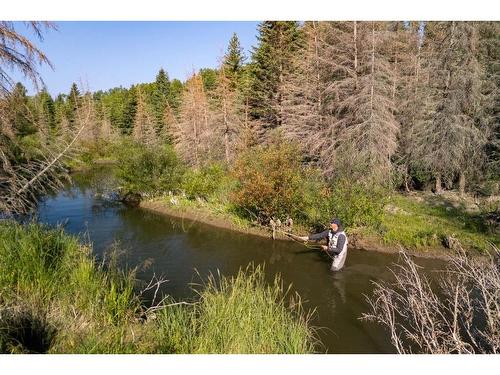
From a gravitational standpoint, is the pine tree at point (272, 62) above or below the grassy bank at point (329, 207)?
above

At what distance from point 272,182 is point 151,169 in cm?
1122

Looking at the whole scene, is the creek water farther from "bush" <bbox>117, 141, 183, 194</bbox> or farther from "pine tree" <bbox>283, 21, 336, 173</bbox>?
"pine tree" <bbox>283, 21, 336, 173</bbox>

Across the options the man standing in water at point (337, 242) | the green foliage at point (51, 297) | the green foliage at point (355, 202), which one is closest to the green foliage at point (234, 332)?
the green foliage at point (51, 297)

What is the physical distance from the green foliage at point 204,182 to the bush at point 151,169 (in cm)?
149

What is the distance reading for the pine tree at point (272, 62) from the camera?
1188 inches

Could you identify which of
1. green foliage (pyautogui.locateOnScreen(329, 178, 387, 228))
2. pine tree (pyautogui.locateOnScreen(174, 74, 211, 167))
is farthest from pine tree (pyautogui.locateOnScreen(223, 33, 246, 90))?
green foliage (pyautogui.locateOnScreen(329, 178, 387, 228))

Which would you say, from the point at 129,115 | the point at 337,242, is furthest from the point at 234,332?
the point at 129,115

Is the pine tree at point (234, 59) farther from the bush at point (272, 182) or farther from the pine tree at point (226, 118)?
the bush at point (272, 182)

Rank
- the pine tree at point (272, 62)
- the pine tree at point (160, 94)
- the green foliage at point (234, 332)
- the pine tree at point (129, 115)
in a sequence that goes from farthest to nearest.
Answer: the pine tree at point (129, 115) < the pine tree at point (160, 94) < the pine tree at point (272, 62) < the green foliage at point (234, 332)

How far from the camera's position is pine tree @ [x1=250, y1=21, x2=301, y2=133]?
30.2m

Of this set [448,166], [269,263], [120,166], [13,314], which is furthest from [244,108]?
[13,314]

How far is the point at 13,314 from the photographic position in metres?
5.33

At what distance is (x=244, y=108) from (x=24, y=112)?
1095 inches
